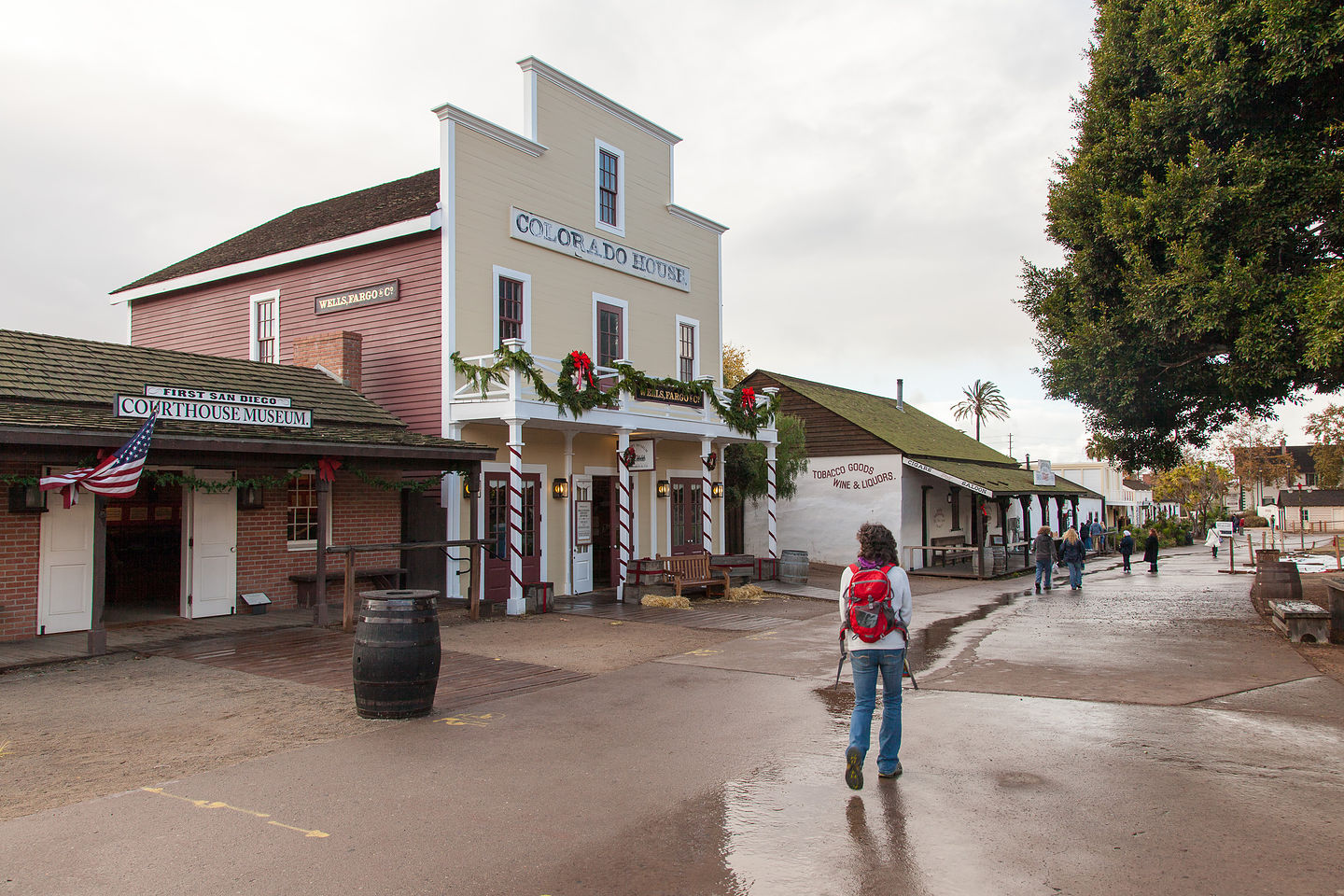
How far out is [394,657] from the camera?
25.6 ft

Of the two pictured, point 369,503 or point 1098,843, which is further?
point 369,503

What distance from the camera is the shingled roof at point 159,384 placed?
10.8 metres

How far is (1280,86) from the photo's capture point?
1316cm

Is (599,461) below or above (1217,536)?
above

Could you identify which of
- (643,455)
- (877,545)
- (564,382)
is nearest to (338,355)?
(564,382)

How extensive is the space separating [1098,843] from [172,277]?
2182 centimetres

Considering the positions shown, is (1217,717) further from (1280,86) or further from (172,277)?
(172,277)

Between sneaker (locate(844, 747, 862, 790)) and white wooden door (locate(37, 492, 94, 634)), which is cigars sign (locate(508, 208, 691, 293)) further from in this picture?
sneaker (locate(844, 747, 862, 790))

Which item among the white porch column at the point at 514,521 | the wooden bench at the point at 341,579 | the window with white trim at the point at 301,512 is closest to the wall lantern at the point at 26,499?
the window with white trim at the point at 301,512

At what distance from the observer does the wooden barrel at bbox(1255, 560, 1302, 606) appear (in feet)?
51.0

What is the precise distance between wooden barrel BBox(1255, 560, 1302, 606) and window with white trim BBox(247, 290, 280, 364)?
19.1 metres

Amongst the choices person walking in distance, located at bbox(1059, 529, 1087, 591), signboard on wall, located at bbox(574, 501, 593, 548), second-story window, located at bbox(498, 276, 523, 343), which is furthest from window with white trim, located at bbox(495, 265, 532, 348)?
person walking in distance, located at bbox(1059, 529, 1087, 591)

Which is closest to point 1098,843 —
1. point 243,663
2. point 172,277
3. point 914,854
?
point 914,854

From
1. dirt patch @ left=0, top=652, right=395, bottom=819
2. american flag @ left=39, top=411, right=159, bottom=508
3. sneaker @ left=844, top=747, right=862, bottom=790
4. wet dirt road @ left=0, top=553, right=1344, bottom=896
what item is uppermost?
american flag @ left=39, top=411, right=159, bottom=508
